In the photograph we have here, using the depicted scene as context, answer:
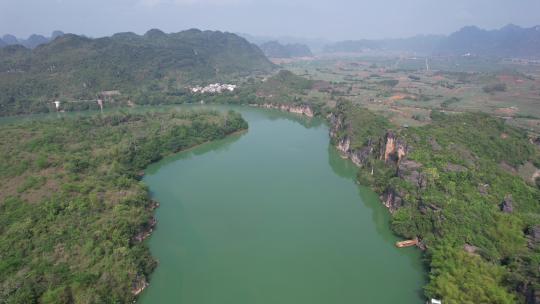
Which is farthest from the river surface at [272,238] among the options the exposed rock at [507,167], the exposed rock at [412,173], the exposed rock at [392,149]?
the exposed rock at [507,167]

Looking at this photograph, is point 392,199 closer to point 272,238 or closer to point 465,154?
point 465,154

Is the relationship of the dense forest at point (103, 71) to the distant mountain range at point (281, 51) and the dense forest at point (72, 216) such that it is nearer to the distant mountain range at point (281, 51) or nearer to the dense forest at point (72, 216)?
the dense forest at point (72, 216)

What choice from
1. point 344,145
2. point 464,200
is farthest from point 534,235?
point 344,145

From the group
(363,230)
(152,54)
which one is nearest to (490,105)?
(363,230)

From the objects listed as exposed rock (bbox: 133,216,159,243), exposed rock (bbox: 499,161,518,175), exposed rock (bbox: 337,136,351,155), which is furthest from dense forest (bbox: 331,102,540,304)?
exposed rock (bbox: 133,216,159,243)

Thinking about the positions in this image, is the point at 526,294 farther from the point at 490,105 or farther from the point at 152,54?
the point at 152,54

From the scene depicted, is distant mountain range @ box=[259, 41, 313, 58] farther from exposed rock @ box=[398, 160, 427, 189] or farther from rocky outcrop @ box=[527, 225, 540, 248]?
rocky outcrop @ box=[527, 225, 540, 248]

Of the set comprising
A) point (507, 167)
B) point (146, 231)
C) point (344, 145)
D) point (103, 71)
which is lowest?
point (146, 231)
